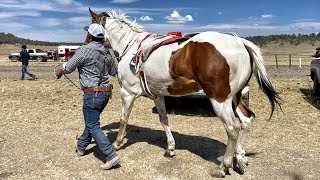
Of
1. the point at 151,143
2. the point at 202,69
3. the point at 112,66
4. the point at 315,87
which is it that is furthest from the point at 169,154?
the point at 315,87

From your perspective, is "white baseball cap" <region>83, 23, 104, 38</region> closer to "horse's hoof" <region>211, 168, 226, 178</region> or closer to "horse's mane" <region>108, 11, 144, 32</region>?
"horse's mane" <region>108, 11, 144, 32</region>

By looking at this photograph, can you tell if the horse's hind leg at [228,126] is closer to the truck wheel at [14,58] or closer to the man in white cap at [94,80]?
the man in white cap at [94,80]

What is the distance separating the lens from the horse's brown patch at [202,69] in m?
4.52

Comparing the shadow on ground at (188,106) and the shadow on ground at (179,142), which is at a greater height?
the shadow on ground at (188,106)

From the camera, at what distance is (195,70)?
4.73 m

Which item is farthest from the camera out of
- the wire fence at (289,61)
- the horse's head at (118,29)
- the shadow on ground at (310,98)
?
the wire fence at (289,61)

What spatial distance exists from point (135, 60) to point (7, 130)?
11.2 feet

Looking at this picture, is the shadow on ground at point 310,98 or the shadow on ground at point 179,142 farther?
the shadow on ground at point 310,98

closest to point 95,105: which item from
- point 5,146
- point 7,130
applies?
point 5,146

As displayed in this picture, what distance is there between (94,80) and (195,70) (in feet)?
4.59

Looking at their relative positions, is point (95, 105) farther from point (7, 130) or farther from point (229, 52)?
point (7, 130)

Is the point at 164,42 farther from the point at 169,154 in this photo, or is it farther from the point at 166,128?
the point at 169,154

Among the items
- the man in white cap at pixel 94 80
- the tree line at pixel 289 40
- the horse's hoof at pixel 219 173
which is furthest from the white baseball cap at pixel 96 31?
the tree line at pixel 289 40

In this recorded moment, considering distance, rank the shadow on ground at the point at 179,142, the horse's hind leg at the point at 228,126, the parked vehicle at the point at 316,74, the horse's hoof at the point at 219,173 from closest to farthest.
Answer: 1. the horse's hind leg at the point at 228,126
2. the horse's hoof at the point at 219,173
3. the shadow on ground at the point at 179,142
4. the parked vehicle at the point at 316,74
